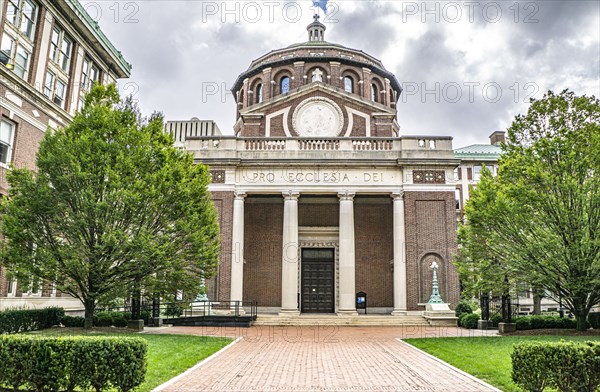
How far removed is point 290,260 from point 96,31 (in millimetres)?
18912

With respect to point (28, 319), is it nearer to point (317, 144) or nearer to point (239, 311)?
point (239, 311)

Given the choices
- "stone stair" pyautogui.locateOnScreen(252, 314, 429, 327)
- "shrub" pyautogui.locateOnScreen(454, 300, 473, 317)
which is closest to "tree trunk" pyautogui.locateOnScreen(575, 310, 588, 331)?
"shrub" pyautogui.locateOnScreen(454, 300, 473, 317)

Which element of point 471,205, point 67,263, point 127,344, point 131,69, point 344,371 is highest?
point 131,69

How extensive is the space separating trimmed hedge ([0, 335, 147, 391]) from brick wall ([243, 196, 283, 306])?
68.8 feet

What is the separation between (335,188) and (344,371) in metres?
16.7

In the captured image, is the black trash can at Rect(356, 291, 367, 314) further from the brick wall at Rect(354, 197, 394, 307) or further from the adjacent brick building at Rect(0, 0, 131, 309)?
the adjacent brick building at Rect(0, 0, 131, 309)

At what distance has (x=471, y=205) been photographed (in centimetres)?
1941

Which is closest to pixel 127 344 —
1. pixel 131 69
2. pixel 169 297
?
pixel 169 297

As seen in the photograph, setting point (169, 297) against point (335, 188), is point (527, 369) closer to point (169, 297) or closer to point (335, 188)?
point (169, 297)

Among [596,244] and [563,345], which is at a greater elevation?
[596,244]

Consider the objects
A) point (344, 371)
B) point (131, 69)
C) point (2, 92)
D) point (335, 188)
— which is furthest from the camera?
point (131, 69)

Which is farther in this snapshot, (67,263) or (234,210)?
(234,210)

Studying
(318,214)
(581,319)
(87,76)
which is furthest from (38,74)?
(581,319)

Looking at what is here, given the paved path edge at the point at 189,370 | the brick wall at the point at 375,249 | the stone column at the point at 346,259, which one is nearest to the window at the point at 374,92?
the brick wall at the point at 375,249
